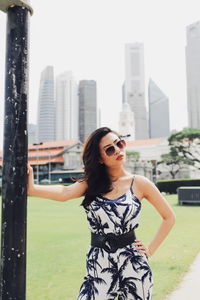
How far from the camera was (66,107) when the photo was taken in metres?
145

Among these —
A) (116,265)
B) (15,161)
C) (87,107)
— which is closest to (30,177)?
(15,161)

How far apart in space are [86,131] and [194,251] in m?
135

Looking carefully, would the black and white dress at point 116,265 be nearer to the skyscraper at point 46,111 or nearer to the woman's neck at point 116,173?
the woman's neck at point 116,173

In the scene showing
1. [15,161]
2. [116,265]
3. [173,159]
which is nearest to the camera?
[15,161]

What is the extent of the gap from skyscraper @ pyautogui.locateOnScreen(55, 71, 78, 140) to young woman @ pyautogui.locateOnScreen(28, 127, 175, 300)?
450ft

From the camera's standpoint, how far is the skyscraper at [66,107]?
140 m

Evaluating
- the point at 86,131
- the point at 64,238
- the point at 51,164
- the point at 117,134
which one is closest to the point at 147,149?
the point at 51,164

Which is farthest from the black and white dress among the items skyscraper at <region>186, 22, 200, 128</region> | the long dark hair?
skyscraper at <region>186, 22, 200, 128</region>

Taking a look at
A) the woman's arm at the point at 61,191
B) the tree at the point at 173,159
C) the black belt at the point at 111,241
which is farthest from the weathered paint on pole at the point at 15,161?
the tree at the point at 173,159

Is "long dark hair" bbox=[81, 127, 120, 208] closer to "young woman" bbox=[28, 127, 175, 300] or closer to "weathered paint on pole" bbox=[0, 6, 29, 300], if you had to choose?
"young woman" bbox=[28, 127, 175, 300]

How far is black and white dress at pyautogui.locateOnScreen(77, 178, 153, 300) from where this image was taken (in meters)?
1.88

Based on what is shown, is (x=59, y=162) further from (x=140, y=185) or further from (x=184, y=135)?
(x=140, y=185)

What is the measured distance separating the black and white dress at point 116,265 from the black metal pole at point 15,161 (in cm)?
46

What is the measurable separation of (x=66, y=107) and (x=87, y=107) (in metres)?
9.25
